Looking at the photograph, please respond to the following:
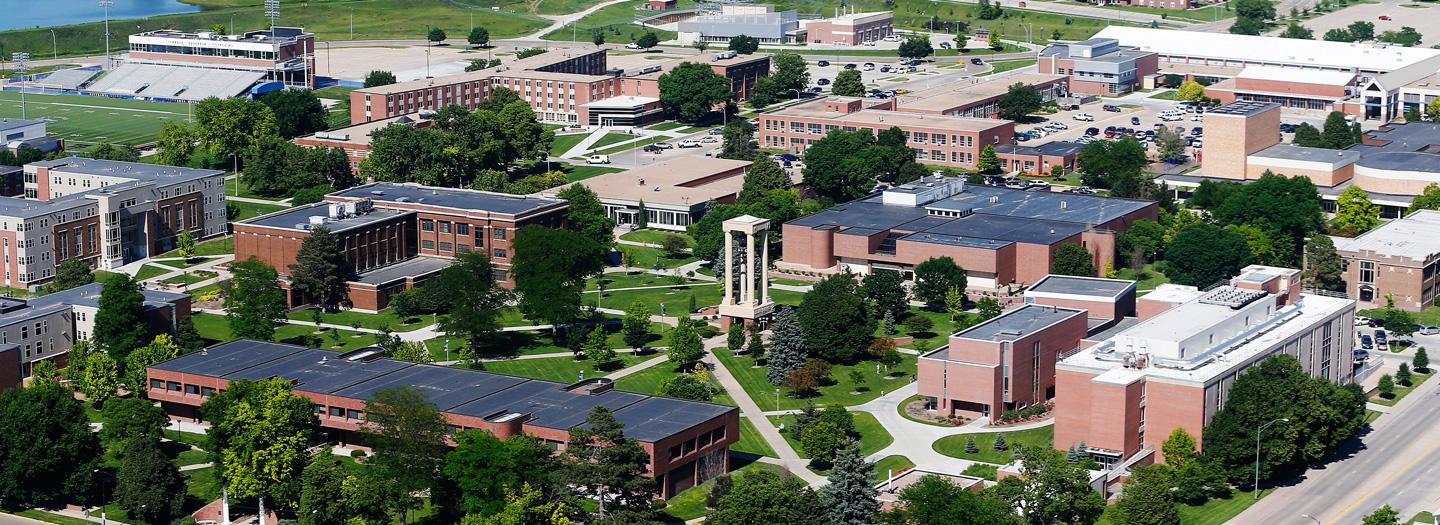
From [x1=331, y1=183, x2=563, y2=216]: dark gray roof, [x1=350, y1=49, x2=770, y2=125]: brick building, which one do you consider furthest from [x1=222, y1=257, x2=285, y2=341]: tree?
[x1=350, y1=49, x2=770, y2=125]: brick building

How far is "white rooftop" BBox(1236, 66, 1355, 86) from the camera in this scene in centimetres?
18812

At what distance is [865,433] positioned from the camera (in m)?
98.1

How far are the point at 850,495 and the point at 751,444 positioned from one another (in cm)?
1643

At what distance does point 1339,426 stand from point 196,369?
181ft


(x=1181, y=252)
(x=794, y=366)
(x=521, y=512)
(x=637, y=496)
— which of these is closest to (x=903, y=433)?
(x=794, y=366)

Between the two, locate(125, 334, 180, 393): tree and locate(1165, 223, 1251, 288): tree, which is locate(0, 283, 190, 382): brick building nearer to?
locate(125, 334, 180, 393): tree

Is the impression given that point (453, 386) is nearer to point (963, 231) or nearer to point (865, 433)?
point (865, 433)

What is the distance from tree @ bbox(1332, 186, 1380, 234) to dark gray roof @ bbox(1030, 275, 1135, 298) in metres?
32.6

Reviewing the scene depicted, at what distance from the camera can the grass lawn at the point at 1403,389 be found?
103500mm

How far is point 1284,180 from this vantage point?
137750 mm

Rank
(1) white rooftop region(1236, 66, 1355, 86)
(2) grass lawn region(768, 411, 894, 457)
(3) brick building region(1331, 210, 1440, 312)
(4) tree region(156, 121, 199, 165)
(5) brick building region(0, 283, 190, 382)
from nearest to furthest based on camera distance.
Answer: (2) grass lawn region(768, 411, 894, 457)
(5) brick building region(0, 283, 190, 382)
(3) brick building region(1331, 210, 1440, 312)
(4) tree region(156, 121, 199, 165)
(1) white rooftop region(1236, 66, 1355, 86)

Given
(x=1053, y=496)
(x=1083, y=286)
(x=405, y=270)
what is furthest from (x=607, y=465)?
(x=405, y=270)

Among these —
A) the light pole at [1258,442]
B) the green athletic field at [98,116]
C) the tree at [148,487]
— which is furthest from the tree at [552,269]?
the green athletic field at [98,116]

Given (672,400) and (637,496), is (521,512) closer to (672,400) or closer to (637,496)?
(637,496)
